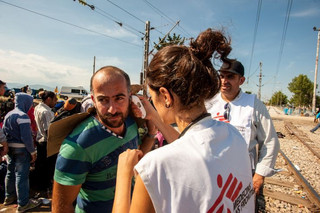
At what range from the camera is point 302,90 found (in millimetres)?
56719

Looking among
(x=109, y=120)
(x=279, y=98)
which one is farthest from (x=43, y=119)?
(x=279, y=98)

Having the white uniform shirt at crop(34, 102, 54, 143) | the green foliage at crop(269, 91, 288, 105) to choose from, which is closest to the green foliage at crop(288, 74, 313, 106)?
the green foliage at crop(269, 91, 288, 105)

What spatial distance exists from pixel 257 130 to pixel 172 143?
7.24 ft

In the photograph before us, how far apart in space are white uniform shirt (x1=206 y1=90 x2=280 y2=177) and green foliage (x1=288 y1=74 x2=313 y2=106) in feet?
219

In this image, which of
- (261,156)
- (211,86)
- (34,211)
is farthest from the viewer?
(34,211)

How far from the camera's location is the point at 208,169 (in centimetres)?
87

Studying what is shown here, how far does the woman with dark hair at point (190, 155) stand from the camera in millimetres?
836

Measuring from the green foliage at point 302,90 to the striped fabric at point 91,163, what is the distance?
68613mm

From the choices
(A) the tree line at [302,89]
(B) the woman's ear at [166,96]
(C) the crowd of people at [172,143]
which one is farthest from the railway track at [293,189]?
(A) the tree line at [302,89]

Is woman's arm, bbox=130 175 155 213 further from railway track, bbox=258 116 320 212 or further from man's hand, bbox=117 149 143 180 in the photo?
railway track, bbox=258 116 320 212

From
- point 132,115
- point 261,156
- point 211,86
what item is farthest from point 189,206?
point 261,156

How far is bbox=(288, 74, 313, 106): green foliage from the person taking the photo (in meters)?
56.0

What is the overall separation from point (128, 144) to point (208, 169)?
127 centimetres

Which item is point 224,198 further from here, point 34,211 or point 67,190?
point 34,211
